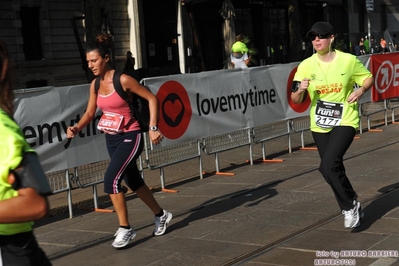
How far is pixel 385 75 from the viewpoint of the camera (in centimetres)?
1424

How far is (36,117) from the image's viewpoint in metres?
7.54

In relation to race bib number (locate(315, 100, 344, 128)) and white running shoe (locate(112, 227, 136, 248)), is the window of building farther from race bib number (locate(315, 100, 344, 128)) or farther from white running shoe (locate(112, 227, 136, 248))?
race bib number (locate(315, 100, 344, 128))

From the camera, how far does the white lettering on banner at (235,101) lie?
32.8 ft

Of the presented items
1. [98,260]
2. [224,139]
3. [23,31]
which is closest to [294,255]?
[98,260]

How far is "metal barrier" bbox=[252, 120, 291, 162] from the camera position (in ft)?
36.9

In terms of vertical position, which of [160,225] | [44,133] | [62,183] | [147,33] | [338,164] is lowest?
[160,225]

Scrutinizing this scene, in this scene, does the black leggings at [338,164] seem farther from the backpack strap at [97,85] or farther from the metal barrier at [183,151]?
the metal barrier at [183,151]

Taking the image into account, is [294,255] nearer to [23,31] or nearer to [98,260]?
[98,260]

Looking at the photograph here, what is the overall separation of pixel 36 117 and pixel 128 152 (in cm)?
164

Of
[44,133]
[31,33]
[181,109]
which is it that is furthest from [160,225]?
[31,33]

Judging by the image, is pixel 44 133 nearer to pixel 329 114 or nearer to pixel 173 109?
pixel 173 109

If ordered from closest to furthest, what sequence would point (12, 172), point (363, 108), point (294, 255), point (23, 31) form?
point (12, 172)
point (294, 255)
point (363, 108)
point (23, 31)

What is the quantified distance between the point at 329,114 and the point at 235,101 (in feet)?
13.8

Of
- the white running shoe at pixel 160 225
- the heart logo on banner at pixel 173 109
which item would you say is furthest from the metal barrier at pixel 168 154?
the white running shoe at pixel 160 225
